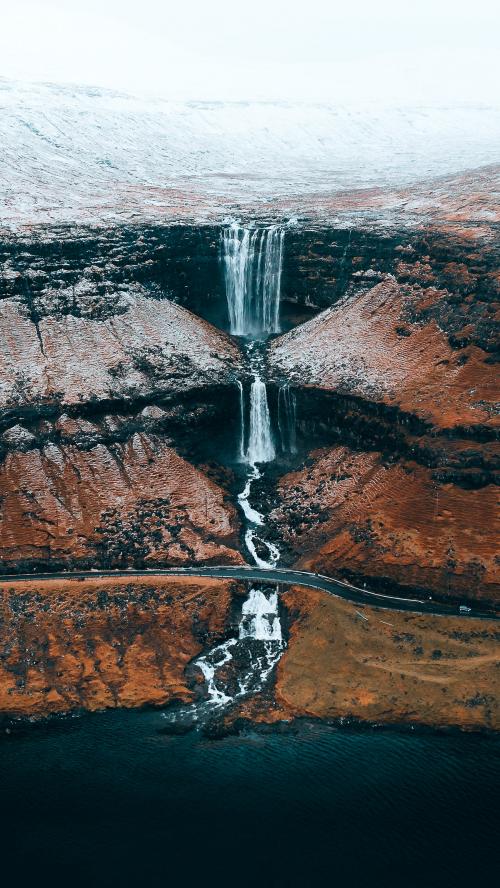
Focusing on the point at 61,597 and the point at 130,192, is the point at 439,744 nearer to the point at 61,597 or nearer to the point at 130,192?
the point at 61,597

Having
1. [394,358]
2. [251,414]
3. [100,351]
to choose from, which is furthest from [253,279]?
[394,358]

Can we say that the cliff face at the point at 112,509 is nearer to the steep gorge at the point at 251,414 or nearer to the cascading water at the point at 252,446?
the steep gorge at the point at 251,414

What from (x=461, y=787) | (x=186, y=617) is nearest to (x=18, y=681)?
(x=186, y=617)

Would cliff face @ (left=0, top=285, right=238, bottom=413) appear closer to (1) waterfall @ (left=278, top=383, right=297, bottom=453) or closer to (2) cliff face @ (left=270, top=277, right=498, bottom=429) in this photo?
(1) waterfall @ (left=278, top=383, right=297, bottom=453)

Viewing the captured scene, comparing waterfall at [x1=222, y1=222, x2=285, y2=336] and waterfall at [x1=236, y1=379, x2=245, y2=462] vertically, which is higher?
waterfall at [x1=222, y1=222, x2=285, y2=336]

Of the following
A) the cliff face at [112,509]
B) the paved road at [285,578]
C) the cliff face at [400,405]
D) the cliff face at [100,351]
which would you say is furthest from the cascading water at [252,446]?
the cliff face at [100,351]

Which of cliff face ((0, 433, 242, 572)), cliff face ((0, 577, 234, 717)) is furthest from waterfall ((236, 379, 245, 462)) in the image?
cliff face ((0, 577, 234, 717))

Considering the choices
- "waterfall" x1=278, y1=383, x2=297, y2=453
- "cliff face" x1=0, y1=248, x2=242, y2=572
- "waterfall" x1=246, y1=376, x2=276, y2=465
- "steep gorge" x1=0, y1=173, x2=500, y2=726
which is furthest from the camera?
"waterfall" x1=246, y1=376, x2=276, y2=465
